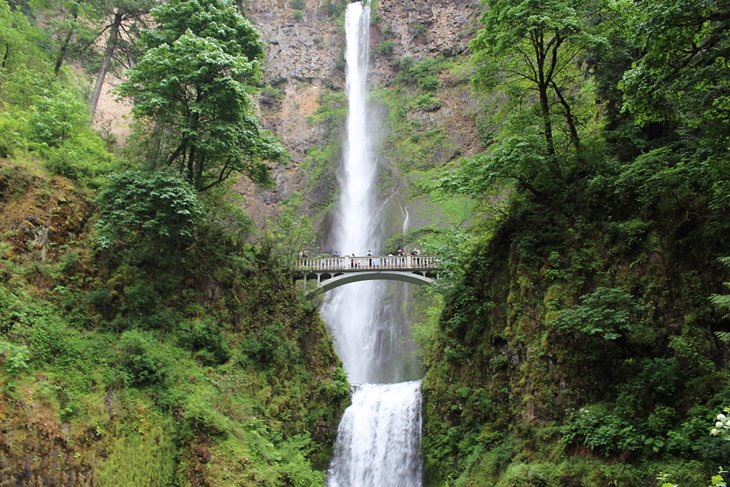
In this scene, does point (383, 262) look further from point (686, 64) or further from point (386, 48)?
point (386, 48)

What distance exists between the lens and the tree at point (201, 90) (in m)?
13.8

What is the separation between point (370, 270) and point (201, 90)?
1284cm

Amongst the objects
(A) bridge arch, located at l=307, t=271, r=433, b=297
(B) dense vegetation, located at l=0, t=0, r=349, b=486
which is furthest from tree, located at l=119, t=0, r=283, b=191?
(A) bridge arch, located at l=307, t=271, r=433, b=297

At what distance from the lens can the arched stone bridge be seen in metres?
24.4

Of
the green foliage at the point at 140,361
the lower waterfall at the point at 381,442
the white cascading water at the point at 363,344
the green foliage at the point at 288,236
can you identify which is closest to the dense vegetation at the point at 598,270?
the lower waterfall at the point at 381,442

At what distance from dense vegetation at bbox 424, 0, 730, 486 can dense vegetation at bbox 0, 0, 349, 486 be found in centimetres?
543

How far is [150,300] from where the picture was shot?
1330cm

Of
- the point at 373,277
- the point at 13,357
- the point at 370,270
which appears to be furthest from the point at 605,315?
the point at 373,277

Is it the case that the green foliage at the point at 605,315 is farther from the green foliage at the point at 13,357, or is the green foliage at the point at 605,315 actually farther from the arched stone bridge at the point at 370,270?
the arched stone bridge at the point at 370,270

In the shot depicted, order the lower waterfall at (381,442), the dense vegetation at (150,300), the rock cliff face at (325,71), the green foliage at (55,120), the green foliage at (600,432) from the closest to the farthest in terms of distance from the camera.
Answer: the green foliage at (600,432), the dense vegetation at (150,300), the green foliage at (55,120), the lower waterfall at (381,442), the rock cliff face at (325,71)

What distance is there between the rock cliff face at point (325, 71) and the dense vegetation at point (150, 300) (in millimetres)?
22944

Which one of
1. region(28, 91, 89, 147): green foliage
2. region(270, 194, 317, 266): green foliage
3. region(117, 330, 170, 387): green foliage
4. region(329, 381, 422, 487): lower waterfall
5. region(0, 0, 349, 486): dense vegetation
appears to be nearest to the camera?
region(0, 0, 349, 486): dense vegetation

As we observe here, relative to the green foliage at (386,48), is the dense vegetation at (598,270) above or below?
below

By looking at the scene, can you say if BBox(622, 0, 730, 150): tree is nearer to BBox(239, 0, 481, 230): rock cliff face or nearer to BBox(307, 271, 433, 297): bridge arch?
BBox(307, 271, 433, 297): bridge arch
